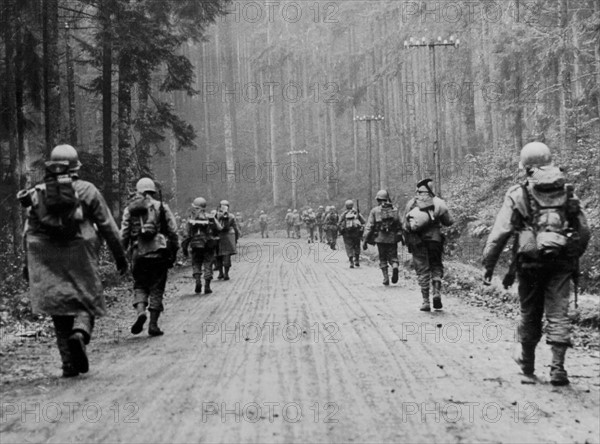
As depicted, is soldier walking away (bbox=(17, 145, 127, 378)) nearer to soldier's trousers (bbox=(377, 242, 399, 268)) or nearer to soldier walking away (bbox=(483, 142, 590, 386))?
soldier walking away (bbox=(483, 142, 590, 386))

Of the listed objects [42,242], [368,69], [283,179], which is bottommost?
[42,242]

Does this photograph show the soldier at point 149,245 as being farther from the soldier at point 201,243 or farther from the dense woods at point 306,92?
the dense woods at point 306,92

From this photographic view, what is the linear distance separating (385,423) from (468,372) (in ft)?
6.47

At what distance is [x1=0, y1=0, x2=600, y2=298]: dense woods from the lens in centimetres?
1819

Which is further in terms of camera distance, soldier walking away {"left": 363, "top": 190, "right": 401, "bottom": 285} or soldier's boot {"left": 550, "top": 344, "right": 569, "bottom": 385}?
soldier walking away {"left": 363, "top": 190, "right": 401, "bottom": 285}

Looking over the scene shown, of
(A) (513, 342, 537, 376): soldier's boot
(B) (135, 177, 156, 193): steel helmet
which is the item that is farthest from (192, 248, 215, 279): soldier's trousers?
(A) (513, 342, 537, 376): soldier's boot

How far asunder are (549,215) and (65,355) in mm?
4881

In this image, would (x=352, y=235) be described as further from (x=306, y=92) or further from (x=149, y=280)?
(x=306, y=92)

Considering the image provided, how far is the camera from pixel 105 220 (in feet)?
21.6

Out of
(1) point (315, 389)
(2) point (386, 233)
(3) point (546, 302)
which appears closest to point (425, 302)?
(2) point (386, 233)

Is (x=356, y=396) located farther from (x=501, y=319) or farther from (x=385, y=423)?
(x=501, y=319)

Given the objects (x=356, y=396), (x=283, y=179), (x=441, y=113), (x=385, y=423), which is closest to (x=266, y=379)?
(x=356, y=396)

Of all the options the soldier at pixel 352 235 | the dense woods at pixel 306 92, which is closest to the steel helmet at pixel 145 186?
the dense woods at pixel 306 92

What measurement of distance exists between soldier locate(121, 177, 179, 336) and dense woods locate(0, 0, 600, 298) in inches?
282
